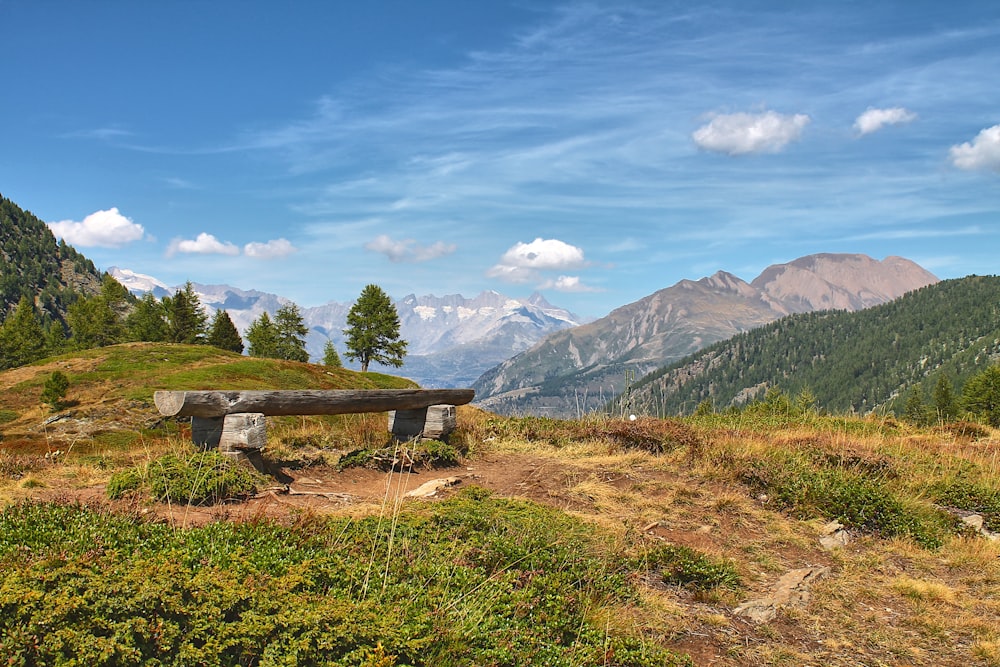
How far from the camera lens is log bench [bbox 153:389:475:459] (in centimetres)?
898

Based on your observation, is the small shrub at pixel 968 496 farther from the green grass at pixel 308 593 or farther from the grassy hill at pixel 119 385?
the grassy hill at pixel 119 385

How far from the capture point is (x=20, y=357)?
68.6 metres

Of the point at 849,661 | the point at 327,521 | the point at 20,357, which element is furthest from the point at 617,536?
the point at 20,357

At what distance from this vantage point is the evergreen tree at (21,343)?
69.2 metres

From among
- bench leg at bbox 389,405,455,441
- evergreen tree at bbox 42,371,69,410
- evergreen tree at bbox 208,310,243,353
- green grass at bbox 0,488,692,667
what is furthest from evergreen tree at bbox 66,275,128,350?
green grass at bbox 0,488,692,667

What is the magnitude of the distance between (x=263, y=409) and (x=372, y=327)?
167 ft

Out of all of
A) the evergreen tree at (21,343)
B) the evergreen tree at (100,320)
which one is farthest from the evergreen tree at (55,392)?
the evergreen tree at (21,343)

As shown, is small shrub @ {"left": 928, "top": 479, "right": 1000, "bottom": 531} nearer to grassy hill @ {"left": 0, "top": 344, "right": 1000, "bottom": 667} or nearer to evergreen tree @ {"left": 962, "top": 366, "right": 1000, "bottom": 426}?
grassy hill @ {"left": 0, "top": 344, "right": 1000, "bottom": 667}

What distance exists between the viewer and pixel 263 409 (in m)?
9.66

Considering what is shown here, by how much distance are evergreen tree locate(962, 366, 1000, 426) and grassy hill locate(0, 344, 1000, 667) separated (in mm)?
51930

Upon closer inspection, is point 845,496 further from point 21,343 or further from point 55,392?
point 21,343

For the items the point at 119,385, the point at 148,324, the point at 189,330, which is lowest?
the point at 119,385

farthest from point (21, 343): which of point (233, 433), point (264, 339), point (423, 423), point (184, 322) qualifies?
point (233, 433)

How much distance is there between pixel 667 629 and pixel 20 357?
8659cm
